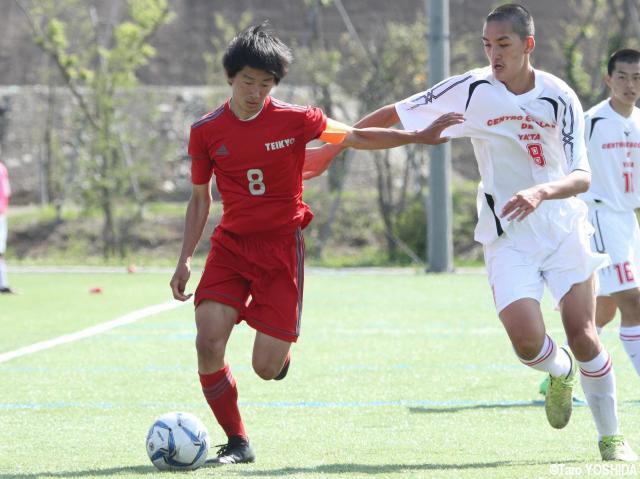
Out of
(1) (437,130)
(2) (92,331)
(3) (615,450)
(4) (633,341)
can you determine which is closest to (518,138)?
(1) (437,130)

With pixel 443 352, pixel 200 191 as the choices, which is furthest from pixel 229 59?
pixel 443 352

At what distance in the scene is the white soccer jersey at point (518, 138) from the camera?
591 cm

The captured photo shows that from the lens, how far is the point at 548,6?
26.5 metres

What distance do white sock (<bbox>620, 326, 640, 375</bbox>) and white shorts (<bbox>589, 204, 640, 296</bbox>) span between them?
0.78 ft

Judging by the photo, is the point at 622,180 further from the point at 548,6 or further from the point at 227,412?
the point at 548,6

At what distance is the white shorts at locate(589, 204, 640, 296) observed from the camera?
7168 mm

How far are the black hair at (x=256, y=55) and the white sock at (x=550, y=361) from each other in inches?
71.1

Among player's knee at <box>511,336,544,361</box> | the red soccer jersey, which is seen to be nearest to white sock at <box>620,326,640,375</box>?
player's knee at <box>511,336,544,361</box>

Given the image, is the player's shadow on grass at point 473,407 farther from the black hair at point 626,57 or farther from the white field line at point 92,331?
the white field line at point 92,331

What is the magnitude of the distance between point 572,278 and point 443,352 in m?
4.26

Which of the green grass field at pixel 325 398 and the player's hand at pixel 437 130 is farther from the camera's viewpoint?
the player's hand at pixel 437 130

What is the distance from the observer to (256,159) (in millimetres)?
5965

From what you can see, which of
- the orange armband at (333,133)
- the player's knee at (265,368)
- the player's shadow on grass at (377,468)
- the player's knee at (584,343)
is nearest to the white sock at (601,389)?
the player's knee at (584,343)

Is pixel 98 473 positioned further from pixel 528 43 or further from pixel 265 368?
pixel 528 43
